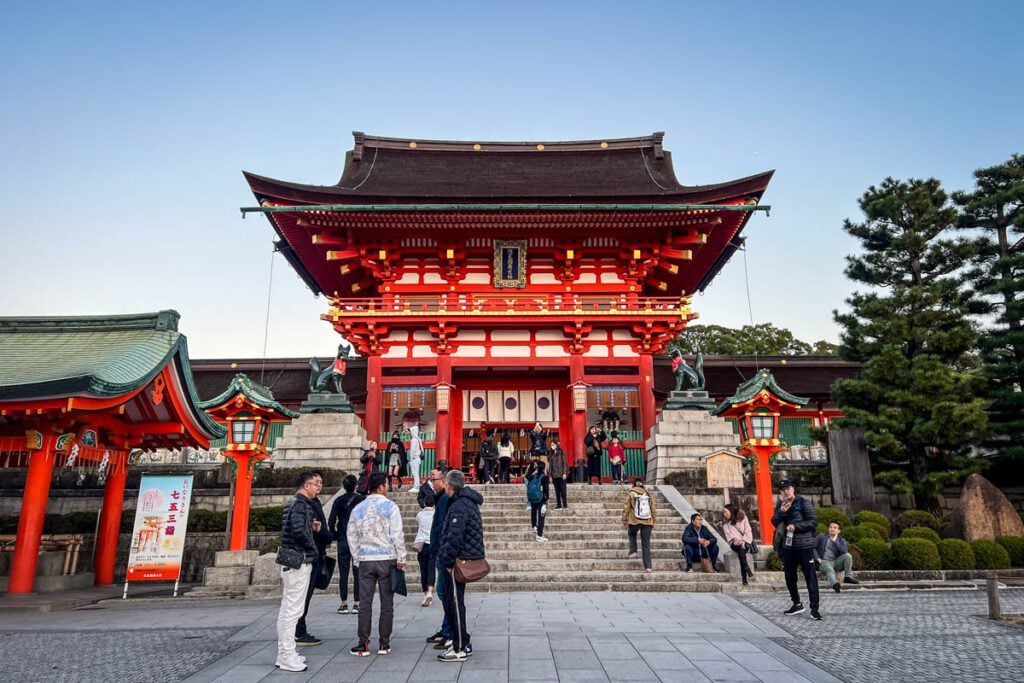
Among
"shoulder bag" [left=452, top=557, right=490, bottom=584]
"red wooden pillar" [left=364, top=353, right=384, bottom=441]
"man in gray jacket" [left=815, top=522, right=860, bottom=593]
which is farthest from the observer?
"red wooden pillar" [left=364, top=353, right=384, bottom=441]

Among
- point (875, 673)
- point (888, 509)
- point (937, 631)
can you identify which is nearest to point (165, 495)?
point (875, 673)

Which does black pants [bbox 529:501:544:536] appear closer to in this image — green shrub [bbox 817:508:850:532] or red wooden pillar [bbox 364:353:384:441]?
green shrub [bbox 817:508:850:532]

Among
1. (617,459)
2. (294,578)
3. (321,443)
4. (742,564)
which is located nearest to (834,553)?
(742,564)

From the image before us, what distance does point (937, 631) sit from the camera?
26.0 ft

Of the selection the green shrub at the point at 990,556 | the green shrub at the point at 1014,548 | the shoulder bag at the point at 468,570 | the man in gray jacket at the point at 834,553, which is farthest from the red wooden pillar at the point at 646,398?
the shoulder bag at the point at 468,570

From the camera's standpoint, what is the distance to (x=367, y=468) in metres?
15.2

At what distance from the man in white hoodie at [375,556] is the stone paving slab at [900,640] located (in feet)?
11.7

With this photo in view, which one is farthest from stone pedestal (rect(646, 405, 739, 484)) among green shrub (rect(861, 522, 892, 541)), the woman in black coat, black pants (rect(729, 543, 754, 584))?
black pants (rect(729, 543, 754, 584))

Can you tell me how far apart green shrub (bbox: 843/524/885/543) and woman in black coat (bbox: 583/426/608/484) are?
7311 millimetres

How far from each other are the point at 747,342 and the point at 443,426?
3155cm

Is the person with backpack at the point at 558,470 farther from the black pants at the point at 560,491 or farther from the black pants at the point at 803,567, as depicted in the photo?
the black pants at the point at 803,567

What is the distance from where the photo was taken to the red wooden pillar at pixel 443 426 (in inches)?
825

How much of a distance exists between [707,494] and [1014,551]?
6286 mm

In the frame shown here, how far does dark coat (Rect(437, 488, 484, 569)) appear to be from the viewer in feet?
20.8
